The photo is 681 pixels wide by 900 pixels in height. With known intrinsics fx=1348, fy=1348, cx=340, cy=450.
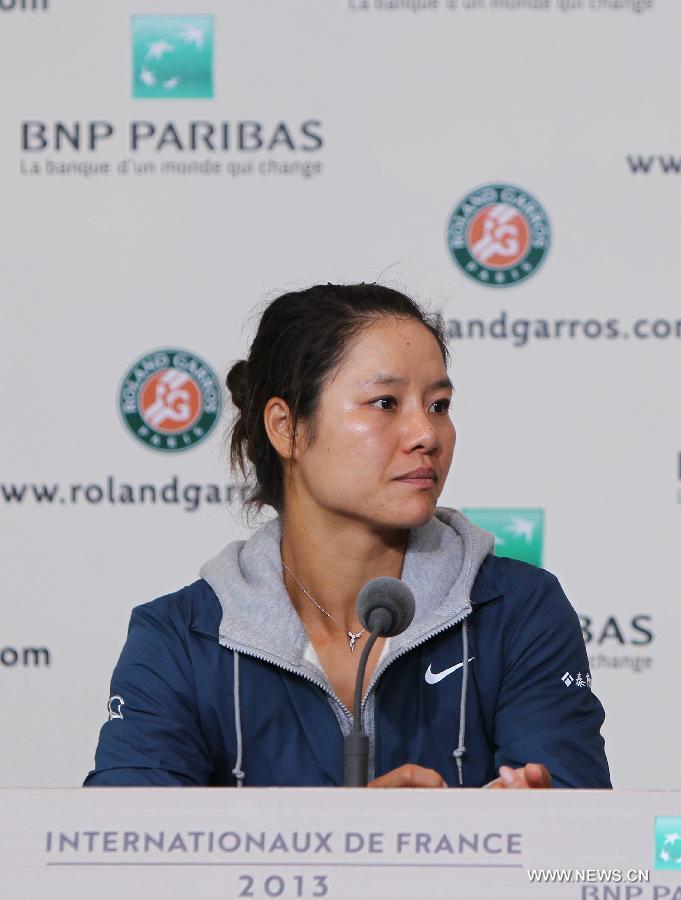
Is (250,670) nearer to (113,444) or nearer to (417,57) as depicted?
(113,444)

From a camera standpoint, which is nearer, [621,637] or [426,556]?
[426,556]

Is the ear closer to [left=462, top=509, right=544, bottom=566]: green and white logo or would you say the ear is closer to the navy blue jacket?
the navy blue jacket

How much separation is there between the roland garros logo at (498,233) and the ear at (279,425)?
1000 millimetres

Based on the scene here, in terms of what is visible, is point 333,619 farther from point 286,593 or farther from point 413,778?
point 413,778

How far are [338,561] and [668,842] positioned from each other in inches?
33.4

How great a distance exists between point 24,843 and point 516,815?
1.24 ft

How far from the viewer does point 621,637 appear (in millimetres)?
2705

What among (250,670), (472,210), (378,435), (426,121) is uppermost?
(426,121)

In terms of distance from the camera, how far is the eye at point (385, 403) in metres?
1.72

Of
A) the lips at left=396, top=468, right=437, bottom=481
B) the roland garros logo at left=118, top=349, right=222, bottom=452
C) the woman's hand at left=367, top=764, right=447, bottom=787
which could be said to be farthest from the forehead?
the roland garros logo at left=118, top=349, right=222, bottom=452

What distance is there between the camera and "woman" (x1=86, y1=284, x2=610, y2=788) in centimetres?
166

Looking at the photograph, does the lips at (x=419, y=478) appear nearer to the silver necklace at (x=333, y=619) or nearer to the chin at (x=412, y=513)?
the chin at (x=412, y=513)

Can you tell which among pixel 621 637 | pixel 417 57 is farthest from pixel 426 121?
pixel 621 637
